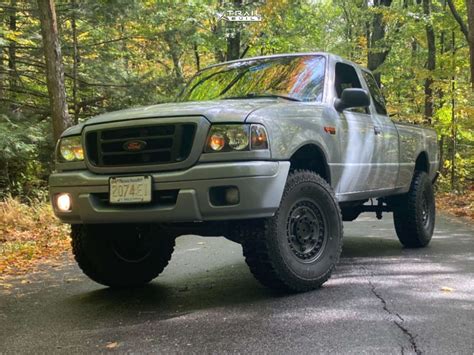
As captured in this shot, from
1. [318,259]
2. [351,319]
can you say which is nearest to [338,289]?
[318,259]

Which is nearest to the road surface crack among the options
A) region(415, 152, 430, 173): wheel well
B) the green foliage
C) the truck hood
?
the truck hood

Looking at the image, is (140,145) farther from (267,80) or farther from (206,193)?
(267,80)

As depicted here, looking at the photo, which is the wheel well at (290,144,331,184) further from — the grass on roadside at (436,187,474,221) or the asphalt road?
the grass on roadside at (436,187,474,221)

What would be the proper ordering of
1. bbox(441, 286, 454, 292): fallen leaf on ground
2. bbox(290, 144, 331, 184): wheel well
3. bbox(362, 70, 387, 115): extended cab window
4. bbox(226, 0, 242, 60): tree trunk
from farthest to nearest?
1. bbox(226, 0, 242, 60): tree trunk
2. bbox(362, 70, 387, 115): extended cab window
3. bbox(290, 144, 331, 184): wheel well
4. bbox(441, 286, 454, 292): fallen leaf on ground

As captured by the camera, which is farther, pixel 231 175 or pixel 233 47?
pixel 233 47

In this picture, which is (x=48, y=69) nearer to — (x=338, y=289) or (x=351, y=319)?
(x=338, y=289)

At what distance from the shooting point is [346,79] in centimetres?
545

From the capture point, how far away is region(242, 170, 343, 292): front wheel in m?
3.57

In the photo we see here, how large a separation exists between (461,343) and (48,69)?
353 inches

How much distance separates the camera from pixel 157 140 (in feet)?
11.7

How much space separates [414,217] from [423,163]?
1068 millimetres

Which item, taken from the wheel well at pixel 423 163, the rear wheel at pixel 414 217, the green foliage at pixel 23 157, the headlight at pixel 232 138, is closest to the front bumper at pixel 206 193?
the headlight at pixel 232 138

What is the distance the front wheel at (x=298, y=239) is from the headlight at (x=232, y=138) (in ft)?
1.69

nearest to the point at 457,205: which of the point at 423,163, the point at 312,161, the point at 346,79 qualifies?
the point at 423,163
